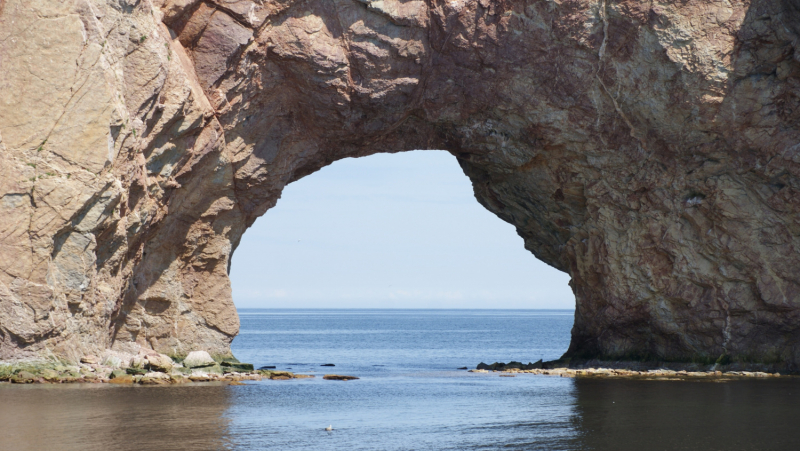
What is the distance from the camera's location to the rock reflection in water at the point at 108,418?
1989cm

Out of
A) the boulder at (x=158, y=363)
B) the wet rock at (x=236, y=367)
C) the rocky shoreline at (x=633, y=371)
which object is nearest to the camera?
the boulder at (x=158, y=363)

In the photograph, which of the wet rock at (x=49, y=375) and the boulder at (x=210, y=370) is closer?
the wet rock at (x=49, y=375)

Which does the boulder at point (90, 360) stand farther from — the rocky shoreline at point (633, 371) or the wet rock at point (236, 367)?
the rocky shoreline at point (633, 371)

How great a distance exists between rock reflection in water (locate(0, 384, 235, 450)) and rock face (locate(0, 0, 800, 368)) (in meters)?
4.37

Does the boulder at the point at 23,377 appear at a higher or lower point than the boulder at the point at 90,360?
lower

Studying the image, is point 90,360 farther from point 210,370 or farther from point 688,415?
point 688,415

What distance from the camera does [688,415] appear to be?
2625 cm

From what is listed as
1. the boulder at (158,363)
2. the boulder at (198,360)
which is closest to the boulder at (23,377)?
the boulder at (158,363)

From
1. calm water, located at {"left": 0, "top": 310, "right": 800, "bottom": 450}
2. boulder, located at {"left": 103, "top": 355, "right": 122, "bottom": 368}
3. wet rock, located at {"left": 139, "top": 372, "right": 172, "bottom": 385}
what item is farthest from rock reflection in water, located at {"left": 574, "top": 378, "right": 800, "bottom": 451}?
boulder, located at {"left": 103, "top": 355, "right": 122, "bottom": 368}

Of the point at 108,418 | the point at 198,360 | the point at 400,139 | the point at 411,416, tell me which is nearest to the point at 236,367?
the point at 198,360

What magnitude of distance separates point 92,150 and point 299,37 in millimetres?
11101

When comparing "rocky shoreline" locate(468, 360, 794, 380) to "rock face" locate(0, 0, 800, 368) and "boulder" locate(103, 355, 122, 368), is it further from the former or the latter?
"boulder" locate(103, 355, 122, 368)

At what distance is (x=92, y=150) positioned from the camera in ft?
104

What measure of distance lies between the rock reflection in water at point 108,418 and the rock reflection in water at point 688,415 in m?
10.7
